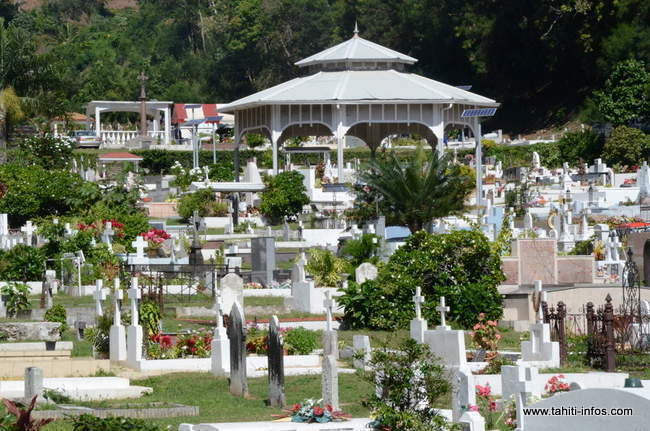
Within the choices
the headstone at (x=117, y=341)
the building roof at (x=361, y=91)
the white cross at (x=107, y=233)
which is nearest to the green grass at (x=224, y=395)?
the headstone at (x=117, y=341)

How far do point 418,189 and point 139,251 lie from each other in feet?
22.7

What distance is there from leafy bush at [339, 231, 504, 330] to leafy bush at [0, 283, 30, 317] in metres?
5.95

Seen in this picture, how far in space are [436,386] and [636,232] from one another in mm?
19512

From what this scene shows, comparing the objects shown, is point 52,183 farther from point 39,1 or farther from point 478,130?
point 39,1

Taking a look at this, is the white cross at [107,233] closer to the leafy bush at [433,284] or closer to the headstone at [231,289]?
the leafy bush at [433,284]

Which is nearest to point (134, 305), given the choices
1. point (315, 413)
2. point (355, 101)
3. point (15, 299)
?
point (15, 299)

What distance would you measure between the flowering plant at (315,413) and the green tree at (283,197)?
28.2 m

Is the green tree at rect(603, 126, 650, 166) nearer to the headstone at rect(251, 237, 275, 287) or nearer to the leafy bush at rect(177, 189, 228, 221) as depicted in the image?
the leafy bush at rect(177, 189, 228, 221)

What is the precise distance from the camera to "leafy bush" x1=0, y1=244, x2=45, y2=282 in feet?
107

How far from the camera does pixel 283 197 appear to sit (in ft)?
151

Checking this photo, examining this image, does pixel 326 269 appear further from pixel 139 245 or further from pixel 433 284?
→ pixel 139 245

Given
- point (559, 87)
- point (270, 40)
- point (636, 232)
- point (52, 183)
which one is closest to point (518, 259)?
Answer: point (636, 232)

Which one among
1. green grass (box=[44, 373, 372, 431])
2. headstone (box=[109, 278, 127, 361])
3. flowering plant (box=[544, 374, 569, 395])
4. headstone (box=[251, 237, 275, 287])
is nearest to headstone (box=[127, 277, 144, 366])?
headstone (box=[109, 278, 127, 361])

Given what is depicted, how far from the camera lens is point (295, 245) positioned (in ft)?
131
